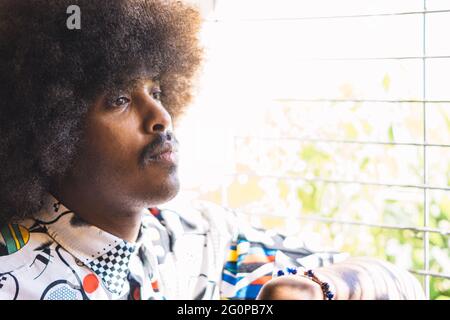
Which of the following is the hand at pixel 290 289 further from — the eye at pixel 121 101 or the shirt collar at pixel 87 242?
the eye at pixel 121 101

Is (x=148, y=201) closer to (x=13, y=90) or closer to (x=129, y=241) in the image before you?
(x=129, y=241)

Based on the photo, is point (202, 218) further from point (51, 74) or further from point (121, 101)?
point (51, 74)

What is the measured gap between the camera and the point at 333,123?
1.72 metres

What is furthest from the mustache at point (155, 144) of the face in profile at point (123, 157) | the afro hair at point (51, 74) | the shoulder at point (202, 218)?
the shoulder at point (202, 218)

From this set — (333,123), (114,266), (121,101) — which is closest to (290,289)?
(114,266)

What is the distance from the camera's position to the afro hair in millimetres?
965

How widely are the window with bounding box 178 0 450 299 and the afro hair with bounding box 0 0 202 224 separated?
319 mm

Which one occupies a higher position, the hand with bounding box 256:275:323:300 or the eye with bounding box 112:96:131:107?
the eye with bounding box 112:96:131:107

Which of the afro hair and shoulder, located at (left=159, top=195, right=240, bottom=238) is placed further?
shoulder, located at (left=159, top=195, right=240, bottom=238)

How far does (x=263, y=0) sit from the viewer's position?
4.55 feet

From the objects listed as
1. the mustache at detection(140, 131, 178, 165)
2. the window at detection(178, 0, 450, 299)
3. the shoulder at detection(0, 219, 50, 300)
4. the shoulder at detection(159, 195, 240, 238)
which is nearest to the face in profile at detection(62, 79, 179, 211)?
the mustache at detection(140, 131, 178, 165)

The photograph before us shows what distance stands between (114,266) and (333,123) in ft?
2.90

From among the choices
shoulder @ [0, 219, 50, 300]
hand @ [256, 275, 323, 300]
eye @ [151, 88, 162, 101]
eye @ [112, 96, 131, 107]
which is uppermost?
eye @ [151, 88, 162, 101]

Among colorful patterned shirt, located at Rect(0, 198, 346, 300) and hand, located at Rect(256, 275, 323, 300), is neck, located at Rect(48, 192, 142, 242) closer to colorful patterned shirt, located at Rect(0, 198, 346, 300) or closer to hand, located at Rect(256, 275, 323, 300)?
colorful patterned shirt, located at Rect(0, 198, 346, 300)
